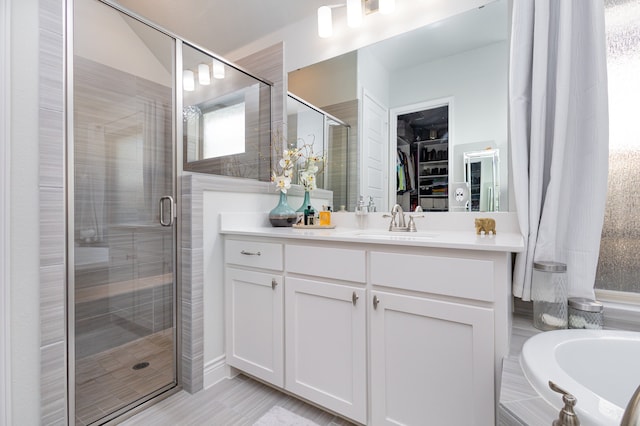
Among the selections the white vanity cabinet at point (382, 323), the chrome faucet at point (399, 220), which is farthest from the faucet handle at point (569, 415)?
the chrome faucet at point (399, 220)

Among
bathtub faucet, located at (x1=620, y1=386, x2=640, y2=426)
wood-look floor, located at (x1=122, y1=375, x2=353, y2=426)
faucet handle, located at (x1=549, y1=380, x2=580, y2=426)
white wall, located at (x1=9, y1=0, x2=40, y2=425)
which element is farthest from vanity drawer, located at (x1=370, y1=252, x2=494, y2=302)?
white wall, located at (x1=9, y1=0, x2=40, y2=425)

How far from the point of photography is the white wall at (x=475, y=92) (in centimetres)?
153

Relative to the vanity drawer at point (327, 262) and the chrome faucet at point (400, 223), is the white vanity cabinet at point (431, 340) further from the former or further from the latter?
the chrome faucet at point (400, 223)

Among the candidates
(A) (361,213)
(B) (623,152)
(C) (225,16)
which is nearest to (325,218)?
(A) (361,213)

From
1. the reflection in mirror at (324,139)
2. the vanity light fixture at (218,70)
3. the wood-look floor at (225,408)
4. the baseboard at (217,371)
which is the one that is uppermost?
the vanity light fixture at (218,70)

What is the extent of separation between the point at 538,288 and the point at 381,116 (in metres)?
1.23

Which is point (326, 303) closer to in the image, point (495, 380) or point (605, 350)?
point (495, 380)

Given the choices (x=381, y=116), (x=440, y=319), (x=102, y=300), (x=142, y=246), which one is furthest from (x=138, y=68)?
(x=440, y=319)

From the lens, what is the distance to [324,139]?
7.07ft

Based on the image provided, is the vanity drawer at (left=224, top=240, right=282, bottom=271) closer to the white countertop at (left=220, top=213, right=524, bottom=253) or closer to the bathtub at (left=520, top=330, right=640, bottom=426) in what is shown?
the white countertop at (left=220, top=213, right=524, bottom=253)

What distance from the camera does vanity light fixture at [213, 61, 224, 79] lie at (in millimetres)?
1954

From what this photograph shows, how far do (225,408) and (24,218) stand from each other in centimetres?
123

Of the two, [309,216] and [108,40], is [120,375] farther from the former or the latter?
[108,40]

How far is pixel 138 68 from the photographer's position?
60.9 inches
